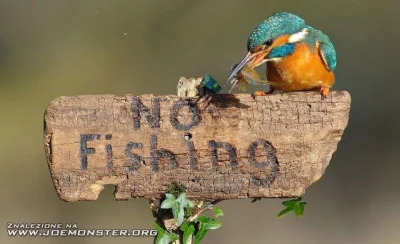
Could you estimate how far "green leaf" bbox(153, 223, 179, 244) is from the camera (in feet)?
5.90

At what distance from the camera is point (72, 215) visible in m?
4.16

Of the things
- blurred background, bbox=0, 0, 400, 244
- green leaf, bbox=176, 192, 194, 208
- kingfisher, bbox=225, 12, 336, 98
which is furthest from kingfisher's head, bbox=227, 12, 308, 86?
blurred background, bbox=0, 0, 400, 244

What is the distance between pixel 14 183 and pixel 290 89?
8.43 ft

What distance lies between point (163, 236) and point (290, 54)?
0.70 m

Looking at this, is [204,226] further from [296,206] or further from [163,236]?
[296,206]

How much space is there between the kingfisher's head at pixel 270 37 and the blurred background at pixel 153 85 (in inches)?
76.1

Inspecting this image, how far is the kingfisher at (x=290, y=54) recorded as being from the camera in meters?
1.99

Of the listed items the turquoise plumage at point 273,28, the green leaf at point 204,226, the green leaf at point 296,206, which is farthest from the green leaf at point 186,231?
the turquoise plumage at point 273,28

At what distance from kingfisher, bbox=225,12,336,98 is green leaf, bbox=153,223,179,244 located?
1.50ft

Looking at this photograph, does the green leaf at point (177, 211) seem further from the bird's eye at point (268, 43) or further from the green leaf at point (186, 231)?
the bird's eye at point (268, 43)

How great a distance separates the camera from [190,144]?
1770 mm

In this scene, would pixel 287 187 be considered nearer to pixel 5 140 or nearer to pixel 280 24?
pixel 280 24

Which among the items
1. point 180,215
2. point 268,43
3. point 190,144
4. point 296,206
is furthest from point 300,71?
point 180,215

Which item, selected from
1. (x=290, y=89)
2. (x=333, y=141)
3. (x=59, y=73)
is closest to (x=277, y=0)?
(x=59, y=73)
